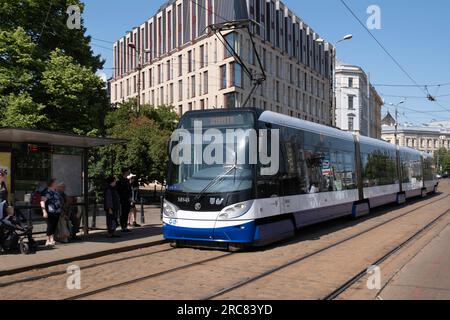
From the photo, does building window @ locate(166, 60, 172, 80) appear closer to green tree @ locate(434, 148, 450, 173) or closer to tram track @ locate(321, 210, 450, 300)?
tram track @ locate(321, 210, 450, 300)

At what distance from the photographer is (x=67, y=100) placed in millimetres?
25953

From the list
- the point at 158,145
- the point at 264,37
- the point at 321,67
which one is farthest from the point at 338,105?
the point at 158,145

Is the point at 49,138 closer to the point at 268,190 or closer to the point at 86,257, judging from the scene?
the point at 86,257

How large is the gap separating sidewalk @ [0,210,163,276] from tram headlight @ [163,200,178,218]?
1.09 m

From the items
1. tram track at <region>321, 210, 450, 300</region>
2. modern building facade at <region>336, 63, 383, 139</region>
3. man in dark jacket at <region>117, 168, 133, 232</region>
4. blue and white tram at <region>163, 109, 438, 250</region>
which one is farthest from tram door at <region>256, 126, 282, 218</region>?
modern building facade at <region>336, 63, 383, 139</region>

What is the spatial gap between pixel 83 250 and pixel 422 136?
5138 inches

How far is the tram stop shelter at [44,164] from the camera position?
12477 mm

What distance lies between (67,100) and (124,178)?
42.6 feet

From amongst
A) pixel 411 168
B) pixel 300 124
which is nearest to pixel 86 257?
pixel 300 124

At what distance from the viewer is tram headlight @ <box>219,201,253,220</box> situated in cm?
1111

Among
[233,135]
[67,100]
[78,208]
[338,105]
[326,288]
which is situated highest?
[338,105]

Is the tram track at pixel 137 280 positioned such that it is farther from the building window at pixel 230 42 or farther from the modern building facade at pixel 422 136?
the modern building facade at pixel 422 136

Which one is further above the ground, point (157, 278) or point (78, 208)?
point (78, 208)

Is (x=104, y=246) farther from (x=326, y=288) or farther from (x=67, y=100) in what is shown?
(x=67, y=100)
